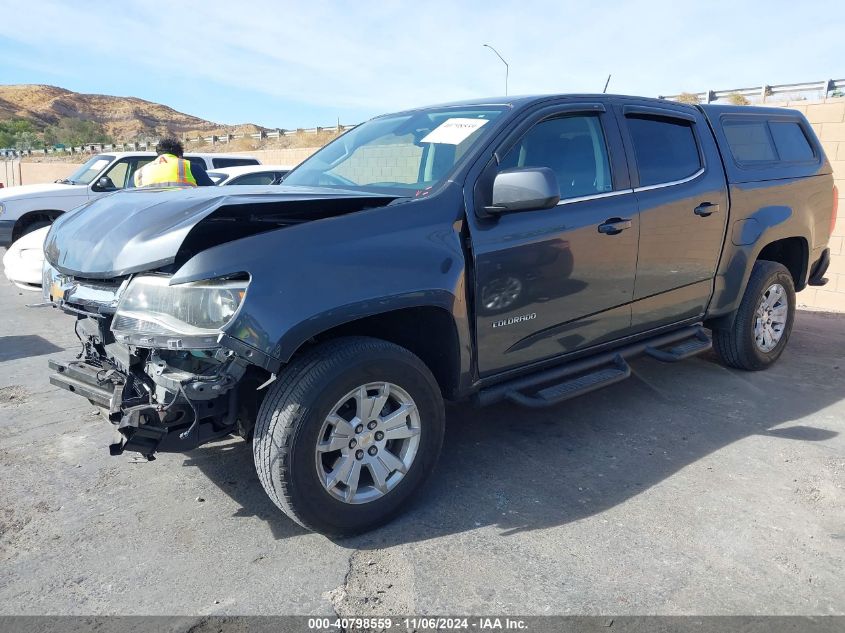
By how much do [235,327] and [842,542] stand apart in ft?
9.37

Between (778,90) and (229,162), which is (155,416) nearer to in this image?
(229,162)

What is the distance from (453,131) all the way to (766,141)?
3.05 metres

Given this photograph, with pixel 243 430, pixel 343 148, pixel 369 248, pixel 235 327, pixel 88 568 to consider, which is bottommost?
pixel 88 568

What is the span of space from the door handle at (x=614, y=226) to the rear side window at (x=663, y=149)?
37 centimetres

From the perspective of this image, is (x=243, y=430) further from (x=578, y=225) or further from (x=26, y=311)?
(x=26, y=311)

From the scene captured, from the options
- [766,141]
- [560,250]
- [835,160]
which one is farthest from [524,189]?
[835,160]

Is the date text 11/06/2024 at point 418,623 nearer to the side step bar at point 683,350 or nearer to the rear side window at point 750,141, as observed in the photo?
the side step bar at point 683,350

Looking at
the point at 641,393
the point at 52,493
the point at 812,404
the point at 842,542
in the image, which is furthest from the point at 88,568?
the point at 812,404

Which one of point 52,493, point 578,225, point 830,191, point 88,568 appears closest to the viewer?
point 88,568

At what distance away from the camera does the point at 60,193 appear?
9914 mm

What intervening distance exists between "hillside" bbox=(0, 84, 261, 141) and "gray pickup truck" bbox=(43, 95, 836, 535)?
90.1 m

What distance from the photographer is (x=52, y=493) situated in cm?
334

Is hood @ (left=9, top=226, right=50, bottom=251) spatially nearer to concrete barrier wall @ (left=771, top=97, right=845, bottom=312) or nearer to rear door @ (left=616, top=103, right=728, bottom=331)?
rear door @ (left=616, top=103, right=728, bottom=331)

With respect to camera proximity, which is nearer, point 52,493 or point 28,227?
point 52,493
